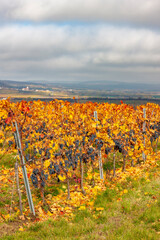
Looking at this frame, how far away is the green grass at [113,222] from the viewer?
15.1 ft

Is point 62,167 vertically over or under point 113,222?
over

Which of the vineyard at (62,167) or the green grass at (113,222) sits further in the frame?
the vineyard at (62,167)

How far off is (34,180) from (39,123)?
616cm

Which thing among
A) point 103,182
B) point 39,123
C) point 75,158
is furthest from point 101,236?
point 39,123

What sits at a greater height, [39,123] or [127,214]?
[39,123]

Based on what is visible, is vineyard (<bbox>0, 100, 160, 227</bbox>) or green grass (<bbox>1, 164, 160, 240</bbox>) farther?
vineyard (<bbox>0, 100, 160, 227</bbox>)

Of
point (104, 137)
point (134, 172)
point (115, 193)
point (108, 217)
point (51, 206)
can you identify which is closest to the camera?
point (108, 217)

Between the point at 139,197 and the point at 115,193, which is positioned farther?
the point at 115,193

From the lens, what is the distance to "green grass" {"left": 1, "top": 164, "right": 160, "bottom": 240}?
4.61m

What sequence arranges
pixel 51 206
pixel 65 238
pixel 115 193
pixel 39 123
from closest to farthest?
pixel 65 238, pixel 51 206, pixel 115 193, pixel 39 123

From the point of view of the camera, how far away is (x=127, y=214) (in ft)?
A: 18.4

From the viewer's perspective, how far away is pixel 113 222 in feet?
17.0

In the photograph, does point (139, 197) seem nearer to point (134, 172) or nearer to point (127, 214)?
point (127, 214)

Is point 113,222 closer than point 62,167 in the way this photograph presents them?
Yes
